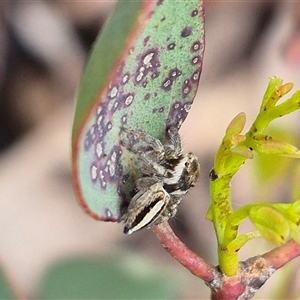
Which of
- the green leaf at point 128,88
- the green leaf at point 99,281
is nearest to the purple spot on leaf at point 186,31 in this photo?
the green leaf at point 128,88

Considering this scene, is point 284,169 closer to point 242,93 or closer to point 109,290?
point 242,93

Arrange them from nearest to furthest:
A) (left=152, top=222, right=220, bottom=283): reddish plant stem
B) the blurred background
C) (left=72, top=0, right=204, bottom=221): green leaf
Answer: (left=72, top=0, right=204, bottom=221): green leaf
(left=152, top=222, right=220, bottom=283): reddish plant stem
the blurred background

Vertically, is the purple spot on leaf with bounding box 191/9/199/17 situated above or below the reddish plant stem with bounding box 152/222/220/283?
above

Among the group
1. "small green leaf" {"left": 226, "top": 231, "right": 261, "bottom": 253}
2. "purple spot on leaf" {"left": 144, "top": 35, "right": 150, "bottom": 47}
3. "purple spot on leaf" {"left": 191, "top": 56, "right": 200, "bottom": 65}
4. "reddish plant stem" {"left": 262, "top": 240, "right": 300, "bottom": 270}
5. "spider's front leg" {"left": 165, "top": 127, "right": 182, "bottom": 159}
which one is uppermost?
"purple spot on leaf" {"left": 144, "top": 35, "right": 150, "bottom": 47}

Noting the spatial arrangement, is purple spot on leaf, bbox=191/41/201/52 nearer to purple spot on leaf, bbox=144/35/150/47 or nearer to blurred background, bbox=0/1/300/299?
purple spot on leaf, bbox=144/35/150/47

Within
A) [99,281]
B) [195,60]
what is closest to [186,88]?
[195,60]

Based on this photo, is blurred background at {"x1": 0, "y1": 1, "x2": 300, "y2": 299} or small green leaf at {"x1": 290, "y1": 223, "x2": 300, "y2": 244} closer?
small green leaf at {"x1": 290, "y1": 223, "x2": 300, "y2": 244}

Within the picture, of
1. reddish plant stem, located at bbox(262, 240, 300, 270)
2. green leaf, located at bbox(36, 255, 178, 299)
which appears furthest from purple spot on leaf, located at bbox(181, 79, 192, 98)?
green leaf, located at bbox(36, 255, 178, 299)

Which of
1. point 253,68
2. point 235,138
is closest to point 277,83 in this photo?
point 235,138

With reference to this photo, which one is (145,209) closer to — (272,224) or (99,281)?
(272,224)
